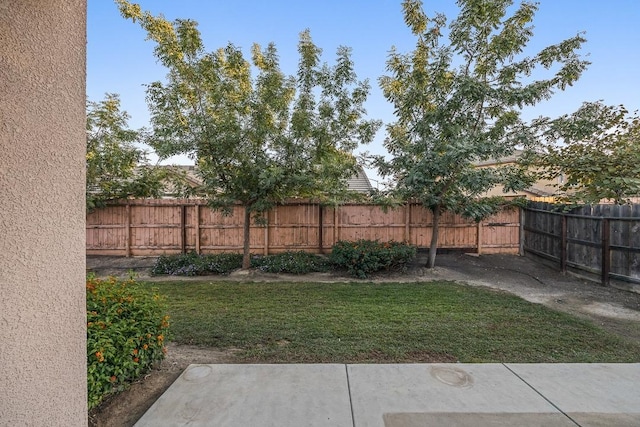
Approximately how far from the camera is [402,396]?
8.78ft

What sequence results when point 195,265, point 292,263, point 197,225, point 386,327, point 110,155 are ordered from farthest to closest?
point 197,225 < point 110,155 < point 292,263 < point 195,265 < point 386,327

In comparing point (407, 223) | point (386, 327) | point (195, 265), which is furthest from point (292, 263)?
point (386, 327)

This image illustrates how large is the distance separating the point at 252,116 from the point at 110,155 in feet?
15.1

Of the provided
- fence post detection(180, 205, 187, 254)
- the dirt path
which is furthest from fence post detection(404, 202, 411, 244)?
fence post detection(180, 205, 187, 254)

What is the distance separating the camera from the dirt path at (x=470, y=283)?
8.86 ft

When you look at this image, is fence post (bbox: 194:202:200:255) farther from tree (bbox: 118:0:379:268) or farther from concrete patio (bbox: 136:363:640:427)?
concrete patio (bbox: 136:363:640:427)

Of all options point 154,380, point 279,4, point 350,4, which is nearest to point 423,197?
point 350,4

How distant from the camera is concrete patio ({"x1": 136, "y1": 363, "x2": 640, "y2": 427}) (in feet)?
7.78

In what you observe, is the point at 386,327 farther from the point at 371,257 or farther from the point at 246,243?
the point at 246,243

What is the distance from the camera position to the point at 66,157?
175 cm

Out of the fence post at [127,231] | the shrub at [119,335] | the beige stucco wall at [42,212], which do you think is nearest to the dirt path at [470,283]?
the shrub at [119,335]

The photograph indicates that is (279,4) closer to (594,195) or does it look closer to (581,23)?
(581,23)

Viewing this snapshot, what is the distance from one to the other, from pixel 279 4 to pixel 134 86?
3818 millimetres

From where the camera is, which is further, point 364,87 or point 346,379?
point 364,87
